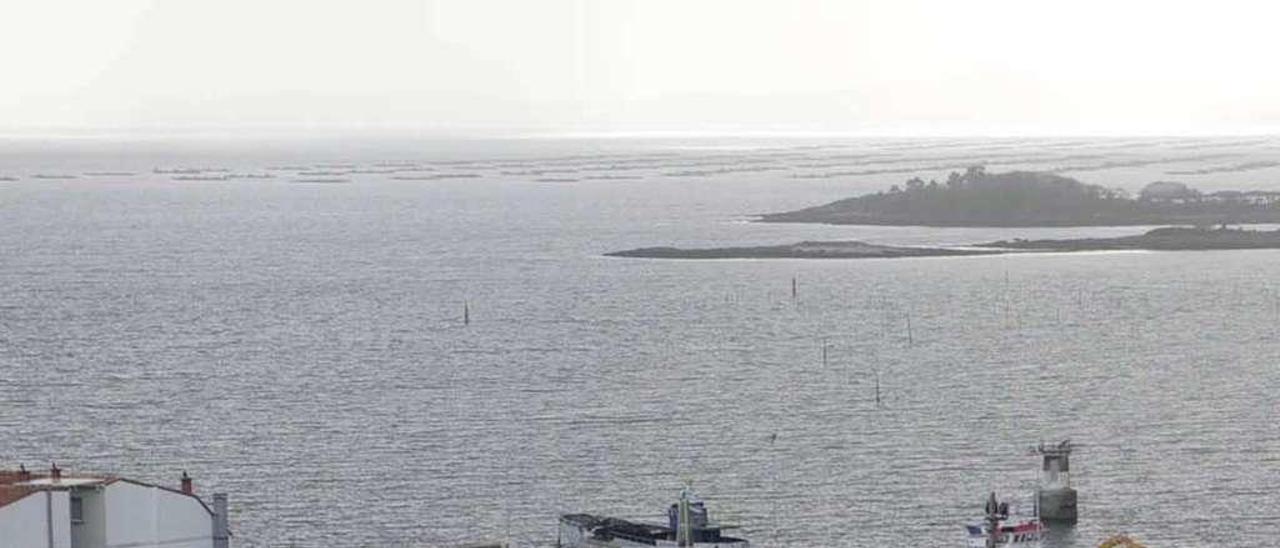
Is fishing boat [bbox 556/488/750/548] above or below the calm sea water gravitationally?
below

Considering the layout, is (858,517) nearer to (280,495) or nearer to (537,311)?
(280,495)

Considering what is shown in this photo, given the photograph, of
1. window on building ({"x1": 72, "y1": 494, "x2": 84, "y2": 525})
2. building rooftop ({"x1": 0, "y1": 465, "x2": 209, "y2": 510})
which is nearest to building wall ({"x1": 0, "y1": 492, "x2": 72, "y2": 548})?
building rooftop ({"x1": 0, "y1": 465, "x2": 209, "y2": 510})

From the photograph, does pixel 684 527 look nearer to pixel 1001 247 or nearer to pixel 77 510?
pixel 77 510

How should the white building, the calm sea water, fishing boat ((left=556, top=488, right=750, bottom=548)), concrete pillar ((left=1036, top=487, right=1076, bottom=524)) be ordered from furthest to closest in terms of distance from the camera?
1. the calm sea water
2. concrete pillar ((left=1036, top=487, right=1076, bottom=524))
3. fishing boat ((left=556, top=488, right=750, bottom=548))
4. the white building

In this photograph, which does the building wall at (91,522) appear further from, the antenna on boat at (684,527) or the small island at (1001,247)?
the small island at (1001,247)

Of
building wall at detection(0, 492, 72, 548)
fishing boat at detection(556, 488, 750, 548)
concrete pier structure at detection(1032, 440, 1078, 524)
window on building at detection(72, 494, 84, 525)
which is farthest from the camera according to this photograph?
concrete pier structure at detection(1032, 440, 1078, 524)

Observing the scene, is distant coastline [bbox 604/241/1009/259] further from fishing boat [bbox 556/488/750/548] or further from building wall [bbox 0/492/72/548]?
building wall [bbox 0/492/72/548]

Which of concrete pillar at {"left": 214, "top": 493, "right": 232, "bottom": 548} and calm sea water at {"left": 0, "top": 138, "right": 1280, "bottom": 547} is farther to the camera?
calm sea water at {"left": 0, "top": 138, "right": 1280, "bottom": 547}

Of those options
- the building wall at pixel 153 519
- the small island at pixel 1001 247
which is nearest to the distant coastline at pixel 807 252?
the small island at pixel 1001 247
